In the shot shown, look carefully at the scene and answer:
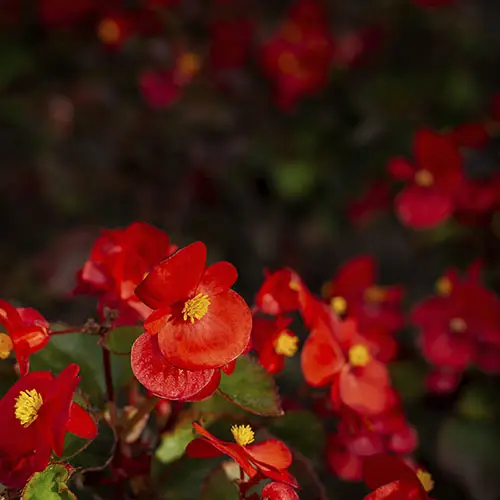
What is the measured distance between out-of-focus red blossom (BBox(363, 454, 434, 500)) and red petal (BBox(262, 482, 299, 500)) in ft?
0.23

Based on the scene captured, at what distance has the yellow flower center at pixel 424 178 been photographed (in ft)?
3.49

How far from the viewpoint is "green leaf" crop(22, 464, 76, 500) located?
0.50 meters

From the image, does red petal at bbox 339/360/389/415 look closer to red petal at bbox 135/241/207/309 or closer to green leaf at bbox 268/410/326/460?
green leaf at bbox 268/410/326/460

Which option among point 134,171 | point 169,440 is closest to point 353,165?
point 134,171

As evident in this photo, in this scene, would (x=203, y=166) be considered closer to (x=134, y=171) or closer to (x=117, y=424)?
(x=134, y=171)

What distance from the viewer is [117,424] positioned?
634 millimetres

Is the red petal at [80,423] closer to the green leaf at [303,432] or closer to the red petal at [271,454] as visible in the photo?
the red petal at [271,454]

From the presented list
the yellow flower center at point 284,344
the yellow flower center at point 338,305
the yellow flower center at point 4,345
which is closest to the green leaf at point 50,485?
the yellow flower center at point 4,345

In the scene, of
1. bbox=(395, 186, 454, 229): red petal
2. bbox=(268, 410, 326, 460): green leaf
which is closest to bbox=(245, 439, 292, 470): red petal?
bbox=(268, 410, 326, 460): green leaf

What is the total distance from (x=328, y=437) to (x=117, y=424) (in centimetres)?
24

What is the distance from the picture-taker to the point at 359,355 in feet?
2.31

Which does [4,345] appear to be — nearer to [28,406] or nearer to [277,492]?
[28,406]

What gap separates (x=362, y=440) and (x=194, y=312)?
261 mm

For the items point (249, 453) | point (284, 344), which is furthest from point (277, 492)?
point (284, 344)
